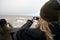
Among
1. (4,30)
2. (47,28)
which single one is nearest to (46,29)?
(47,28)

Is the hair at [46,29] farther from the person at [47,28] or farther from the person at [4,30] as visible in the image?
the person at [4,30]

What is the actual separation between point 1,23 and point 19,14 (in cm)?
72

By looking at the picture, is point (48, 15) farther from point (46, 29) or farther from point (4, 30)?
point (4, 30)

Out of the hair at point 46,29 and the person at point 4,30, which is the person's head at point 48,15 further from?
the person at point 4,30

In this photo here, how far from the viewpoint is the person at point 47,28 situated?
3.24 feet

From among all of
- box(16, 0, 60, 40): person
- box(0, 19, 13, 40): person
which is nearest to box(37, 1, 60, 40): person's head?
box(16, 0, 60, 40): person

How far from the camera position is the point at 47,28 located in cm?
103

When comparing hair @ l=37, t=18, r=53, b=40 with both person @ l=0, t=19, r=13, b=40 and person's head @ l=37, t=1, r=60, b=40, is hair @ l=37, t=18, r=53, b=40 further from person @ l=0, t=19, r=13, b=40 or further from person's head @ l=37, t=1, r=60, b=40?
person @ l=0, t=19, r=13, b=40

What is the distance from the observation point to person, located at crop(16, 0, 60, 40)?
989 millimetres

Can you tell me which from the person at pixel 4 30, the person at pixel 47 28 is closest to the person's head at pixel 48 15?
the person at pixel 47 28

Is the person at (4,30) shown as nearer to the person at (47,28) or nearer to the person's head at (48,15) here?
the person at (47,28)

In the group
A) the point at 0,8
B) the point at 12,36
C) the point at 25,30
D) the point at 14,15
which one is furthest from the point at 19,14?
the point at 25,30

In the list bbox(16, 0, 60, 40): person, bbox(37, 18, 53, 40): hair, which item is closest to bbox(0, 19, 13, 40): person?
bbox(16, 0, 60, 40): person

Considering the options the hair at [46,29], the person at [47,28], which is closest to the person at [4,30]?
the person at [47,28]
